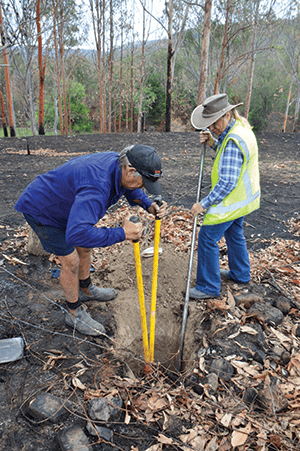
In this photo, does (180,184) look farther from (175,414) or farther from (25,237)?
(175,414)

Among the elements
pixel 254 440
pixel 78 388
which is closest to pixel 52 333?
pixel 78 388

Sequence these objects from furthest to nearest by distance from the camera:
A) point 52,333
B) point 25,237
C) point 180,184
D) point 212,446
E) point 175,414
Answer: point 180,184 < point 25,237 < point 52,333 < point 175,414 < point 212,446

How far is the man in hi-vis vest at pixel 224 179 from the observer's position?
9.64ft

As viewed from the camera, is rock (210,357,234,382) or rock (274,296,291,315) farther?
rock (274,296,291,315)

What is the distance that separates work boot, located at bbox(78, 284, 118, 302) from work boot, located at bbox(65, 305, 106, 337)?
1.38ft

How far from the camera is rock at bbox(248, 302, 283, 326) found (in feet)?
10.7

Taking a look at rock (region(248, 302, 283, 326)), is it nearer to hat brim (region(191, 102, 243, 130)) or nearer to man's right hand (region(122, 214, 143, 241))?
man's right hand (region(122, 214, 143, 241))

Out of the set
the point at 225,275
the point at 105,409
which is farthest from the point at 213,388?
the point at 225,275

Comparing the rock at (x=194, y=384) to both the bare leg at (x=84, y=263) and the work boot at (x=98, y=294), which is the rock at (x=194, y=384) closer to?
the work boot at (x=98, y=294)

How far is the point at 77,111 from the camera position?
33750 mm

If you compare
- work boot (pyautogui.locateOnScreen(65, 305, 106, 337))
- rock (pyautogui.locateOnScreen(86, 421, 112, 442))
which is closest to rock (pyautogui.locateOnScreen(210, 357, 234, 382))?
rock (pyautogui.locateOnScreen(86, 421, 112, 442))

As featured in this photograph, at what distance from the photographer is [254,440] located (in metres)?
2.21

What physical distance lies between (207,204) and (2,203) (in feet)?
16.0

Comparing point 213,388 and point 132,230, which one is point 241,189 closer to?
point 132,230
